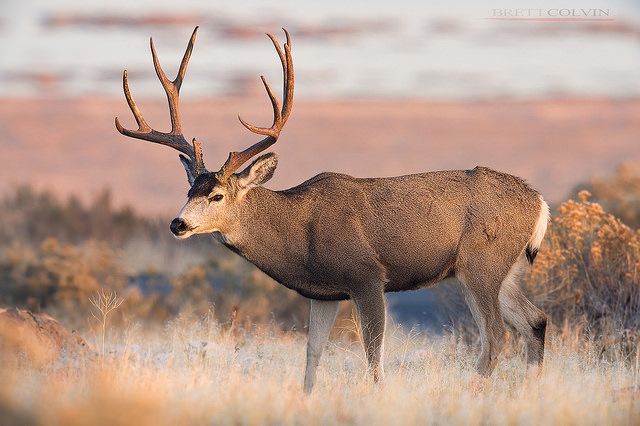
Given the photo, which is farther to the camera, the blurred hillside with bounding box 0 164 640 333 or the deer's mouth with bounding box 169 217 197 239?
the blurred hillside with bounding box 0 164 640 333

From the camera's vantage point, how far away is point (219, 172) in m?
11.3

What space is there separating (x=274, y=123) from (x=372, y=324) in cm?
220

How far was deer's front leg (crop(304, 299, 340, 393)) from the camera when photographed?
441 inches

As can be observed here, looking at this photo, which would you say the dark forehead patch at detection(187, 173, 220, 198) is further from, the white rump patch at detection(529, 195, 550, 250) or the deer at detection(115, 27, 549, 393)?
the white rump patch at detection(529, 195, 550, 250)

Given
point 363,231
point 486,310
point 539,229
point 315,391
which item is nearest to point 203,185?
point 363,231

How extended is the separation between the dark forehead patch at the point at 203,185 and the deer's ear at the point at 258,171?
0.33 meters

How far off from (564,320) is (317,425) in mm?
7023

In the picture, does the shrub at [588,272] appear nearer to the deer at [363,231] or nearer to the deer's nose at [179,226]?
the deer at [363,231]

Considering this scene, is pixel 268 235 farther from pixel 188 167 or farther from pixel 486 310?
pixel 486 310

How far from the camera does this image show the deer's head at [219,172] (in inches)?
434

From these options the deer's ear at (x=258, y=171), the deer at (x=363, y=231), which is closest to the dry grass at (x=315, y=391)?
the deer at (x=363, y=231)

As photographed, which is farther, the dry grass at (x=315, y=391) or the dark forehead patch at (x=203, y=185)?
the dark forehead patch at (x=203, y=185)

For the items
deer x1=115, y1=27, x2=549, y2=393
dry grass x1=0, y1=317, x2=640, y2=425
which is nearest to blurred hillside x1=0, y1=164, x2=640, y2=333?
dry grass x1=0, y1=317, x2=640, y2=425

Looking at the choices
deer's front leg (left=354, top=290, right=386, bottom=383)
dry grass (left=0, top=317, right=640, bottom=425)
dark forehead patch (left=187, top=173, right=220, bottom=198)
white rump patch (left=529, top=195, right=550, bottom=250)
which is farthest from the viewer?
white rump patch (left=529, top=195, right=550, bottom=250)
